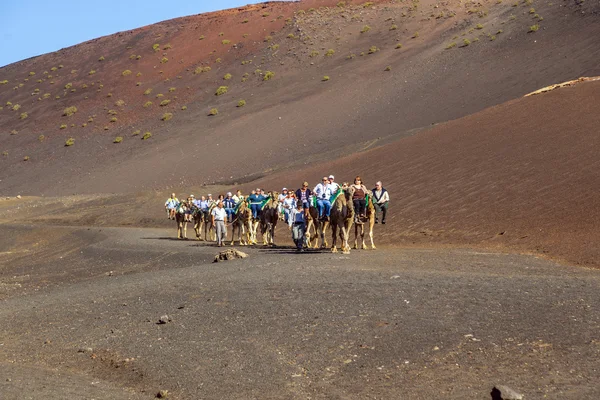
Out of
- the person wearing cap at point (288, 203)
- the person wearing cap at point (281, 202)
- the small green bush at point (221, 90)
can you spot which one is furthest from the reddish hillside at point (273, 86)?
the person wearing cap at point (288, 203)

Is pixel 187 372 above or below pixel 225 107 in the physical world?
below

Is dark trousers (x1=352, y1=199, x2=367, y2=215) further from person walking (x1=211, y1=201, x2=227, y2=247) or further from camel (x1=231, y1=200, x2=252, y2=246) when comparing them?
person walking (x1=211, y1=201, x2=227, y2=247)

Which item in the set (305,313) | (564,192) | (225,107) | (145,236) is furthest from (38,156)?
(305,313)

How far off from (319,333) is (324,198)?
1175 centimetres

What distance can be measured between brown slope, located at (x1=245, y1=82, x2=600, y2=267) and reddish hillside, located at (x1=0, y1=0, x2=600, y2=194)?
1517 centimetres

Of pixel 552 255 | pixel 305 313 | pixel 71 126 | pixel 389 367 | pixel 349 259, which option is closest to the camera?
pixel 389 367

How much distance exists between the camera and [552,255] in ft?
80.5

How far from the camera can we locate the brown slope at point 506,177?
28.5 metres

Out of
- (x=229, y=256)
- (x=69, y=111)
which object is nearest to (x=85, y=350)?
(x=229, y=256)

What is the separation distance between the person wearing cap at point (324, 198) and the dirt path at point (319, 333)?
3.00 meters

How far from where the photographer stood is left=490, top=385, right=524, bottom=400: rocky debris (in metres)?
9.90

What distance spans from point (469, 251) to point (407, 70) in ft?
194

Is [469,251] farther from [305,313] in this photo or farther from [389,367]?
[389,367]

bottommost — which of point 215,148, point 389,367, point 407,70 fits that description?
point 389,367
